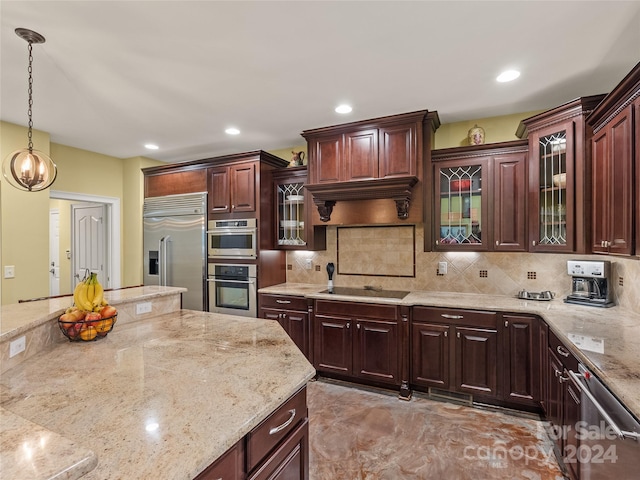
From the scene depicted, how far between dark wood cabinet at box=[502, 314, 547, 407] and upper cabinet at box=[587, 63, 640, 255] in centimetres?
75

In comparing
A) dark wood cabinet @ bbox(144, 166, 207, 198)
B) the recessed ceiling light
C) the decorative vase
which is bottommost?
dark wood cabinet @ bbox(144, 166, 207, 198)

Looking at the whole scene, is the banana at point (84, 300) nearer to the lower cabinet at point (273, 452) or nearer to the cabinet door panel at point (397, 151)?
the lower cabinet at point (273, 452)

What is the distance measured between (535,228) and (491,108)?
46.2 inches

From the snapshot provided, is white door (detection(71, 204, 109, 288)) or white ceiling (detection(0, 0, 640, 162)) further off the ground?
white ceiling (detection(0, 0, 640, 162))

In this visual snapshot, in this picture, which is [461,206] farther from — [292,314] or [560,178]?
[292,314]

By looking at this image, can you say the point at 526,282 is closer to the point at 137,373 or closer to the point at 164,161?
the point at 137,373

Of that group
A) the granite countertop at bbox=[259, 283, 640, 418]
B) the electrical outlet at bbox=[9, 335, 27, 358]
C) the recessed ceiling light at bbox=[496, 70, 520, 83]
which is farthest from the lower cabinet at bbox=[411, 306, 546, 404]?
the electrical outlet at bbox=[9, 335, 27, 358]

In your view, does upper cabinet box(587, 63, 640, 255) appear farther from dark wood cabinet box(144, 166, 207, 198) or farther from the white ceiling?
dark wood cabinet box(144, 166, 207, 198)

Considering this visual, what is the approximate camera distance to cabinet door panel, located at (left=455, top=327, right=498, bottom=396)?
109 inches

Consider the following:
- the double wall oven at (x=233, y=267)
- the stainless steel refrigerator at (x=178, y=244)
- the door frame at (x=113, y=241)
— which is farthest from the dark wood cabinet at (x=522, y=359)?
the door frame at (x=113, y=241)

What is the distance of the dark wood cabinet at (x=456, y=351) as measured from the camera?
2775 millimetres

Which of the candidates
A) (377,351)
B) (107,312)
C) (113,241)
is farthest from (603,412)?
(113,241)

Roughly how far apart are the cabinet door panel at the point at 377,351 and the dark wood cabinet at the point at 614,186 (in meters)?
1.69

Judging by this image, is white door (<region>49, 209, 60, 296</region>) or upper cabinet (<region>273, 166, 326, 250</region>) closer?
upper cabinet (<region>273, 166, 326, 250</region>)
